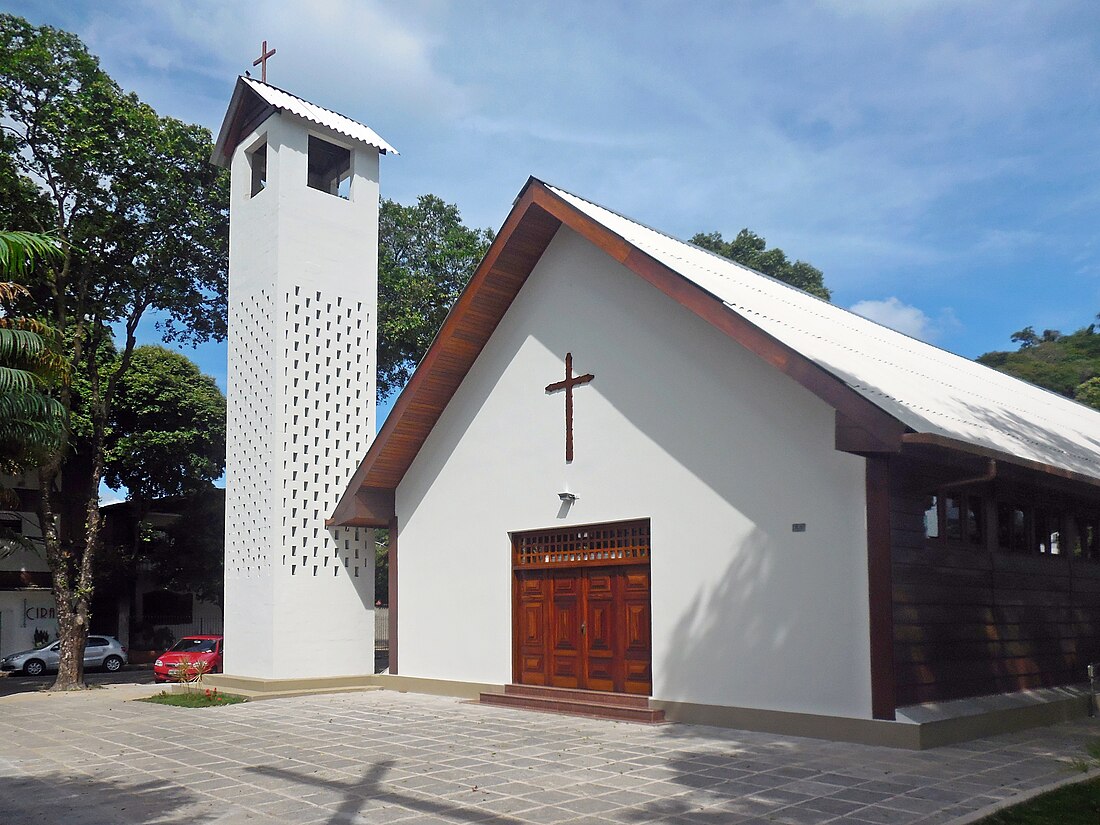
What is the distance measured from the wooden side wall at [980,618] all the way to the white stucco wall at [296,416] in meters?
9.84

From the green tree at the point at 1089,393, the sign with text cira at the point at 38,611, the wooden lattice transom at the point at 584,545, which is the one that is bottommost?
the sign with text cira at the point at 38,611

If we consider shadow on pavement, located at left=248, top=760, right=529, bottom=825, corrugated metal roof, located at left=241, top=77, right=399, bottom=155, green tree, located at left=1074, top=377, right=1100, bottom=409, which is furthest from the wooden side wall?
green tree, located at left=1074, top=377, right=1100, bottom=409

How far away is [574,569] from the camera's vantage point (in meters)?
14.0

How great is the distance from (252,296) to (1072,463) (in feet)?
42.6

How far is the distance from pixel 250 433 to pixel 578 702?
7929 mm

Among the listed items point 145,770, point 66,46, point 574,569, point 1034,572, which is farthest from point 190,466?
point 1034,572

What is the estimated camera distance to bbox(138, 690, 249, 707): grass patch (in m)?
15.3

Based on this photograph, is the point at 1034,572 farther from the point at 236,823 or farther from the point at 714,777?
the point at 236,823

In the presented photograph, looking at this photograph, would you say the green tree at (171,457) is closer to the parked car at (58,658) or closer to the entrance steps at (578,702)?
the parked car at (58,658)

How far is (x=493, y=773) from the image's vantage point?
347 inches

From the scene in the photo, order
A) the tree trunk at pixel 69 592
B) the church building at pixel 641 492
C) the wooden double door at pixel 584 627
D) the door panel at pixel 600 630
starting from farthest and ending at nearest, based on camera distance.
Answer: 1. the tree trunk at pixel 69 592
2. the door panel at pixel 600 630
3. the wooden double door at pixel 584 627
4. the church building at pixel 641 492

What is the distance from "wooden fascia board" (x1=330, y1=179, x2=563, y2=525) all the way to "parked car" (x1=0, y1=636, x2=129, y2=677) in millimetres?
14797

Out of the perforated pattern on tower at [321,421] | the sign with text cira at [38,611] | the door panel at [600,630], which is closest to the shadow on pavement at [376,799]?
the door panel at [600,630]

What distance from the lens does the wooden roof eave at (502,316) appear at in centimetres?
989
